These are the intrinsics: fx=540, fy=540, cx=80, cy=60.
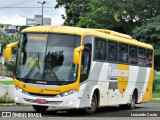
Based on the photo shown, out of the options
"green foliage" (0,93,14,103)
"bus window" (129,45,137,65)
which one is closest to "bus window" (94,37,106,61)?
"bus window" (129,45,137,65)

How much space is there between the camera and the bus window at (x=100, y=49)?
67.6 ft

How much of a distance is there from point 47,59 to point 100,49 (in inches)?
113

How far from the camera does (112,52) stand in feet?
73.2

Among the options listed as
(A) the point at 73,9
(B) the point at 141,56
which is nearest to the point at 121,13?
(A) the point at 73,9

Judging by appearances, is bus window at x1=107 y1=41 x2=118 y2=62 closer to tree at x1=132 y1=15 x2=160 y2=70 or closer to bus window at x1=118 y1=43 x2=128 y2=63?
bus window at x1=118 y1=43 x2=128 y2=63

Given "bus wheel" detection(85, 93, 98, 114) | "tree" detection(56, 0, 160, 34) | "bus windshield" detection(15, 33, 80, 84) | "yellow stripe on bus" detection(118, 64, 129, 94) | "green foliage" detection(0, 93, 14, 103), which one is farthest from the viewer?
"tree" detection(56, 0, 160, 34)

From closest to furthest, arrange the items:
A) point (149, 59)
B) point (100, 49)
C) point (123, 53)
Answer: point (100, 49)
point (123, 53)
point (149, 59)

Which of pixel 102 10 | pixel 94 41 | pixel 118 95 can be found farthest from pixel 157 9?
pixel 94 41

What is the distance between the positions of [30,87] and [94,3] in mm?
32664

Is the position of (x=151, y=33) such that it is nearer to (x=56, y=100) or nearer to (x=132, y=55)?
(x=132, y=55)

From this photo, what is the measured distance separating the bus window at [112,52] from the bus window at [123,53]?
0.55 metres

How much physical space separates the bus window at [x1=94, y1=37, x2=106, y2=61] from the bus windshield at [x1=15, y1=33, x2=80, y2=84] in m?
1.52

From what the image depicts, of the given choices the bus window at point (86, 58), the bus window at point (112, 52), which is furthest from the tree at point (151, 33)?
the bus window at point (86, 58)

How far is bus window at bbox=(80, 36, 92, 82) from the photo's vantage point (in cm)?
1938
